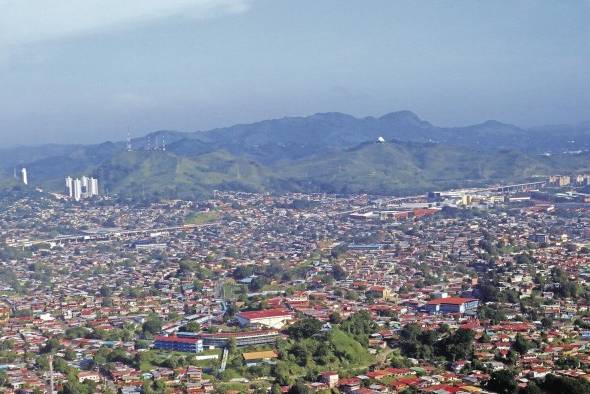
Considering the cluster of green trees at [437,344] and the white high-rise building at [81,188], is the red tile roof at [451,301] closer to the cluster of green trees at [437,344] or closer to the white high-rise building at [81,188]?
the cluster of green trees at [437,344]

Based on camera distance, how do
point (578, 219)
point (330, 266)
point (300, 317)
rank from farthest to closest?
point (578, 219) < point (330, 266) < point (300, 317)

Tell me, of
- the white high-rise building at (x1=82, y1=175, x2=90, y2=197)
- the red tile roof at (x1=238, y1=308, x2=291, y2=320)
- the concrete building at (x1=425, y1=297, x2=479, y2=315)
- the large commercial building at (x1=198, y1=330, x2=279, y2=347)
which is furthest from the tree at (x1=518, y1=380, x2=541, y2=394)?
the white high-rise building at (x1=82, y1=175, x2=90, y2=197)

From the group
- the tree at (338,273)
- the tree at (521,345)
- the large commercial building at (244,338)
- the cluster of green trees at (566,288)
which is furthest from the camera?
the tree at (338,273)

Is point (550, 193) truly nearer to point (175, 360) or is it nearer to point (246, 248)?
point (246, 248)

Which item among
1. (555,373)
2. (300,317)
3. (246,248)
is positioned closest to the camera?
(555,373)

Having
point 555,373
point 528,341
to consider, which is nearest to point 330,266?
point 528,341

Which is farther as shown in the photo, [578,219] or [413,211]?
[413,211]

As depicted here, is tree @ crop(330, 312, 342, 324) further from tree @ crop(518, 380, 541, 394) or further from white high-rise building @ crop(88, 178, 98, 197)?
white high-rise building @ crop(88, 178, 98, 197)

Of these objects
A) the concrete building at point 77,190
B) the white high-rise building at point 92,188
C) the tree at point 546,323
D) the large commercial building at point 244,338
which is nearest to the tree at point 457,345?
the tree at point 546,323

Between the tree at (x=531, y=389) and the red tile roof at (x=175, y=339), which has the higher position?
the tree at (x=531, y=389)
